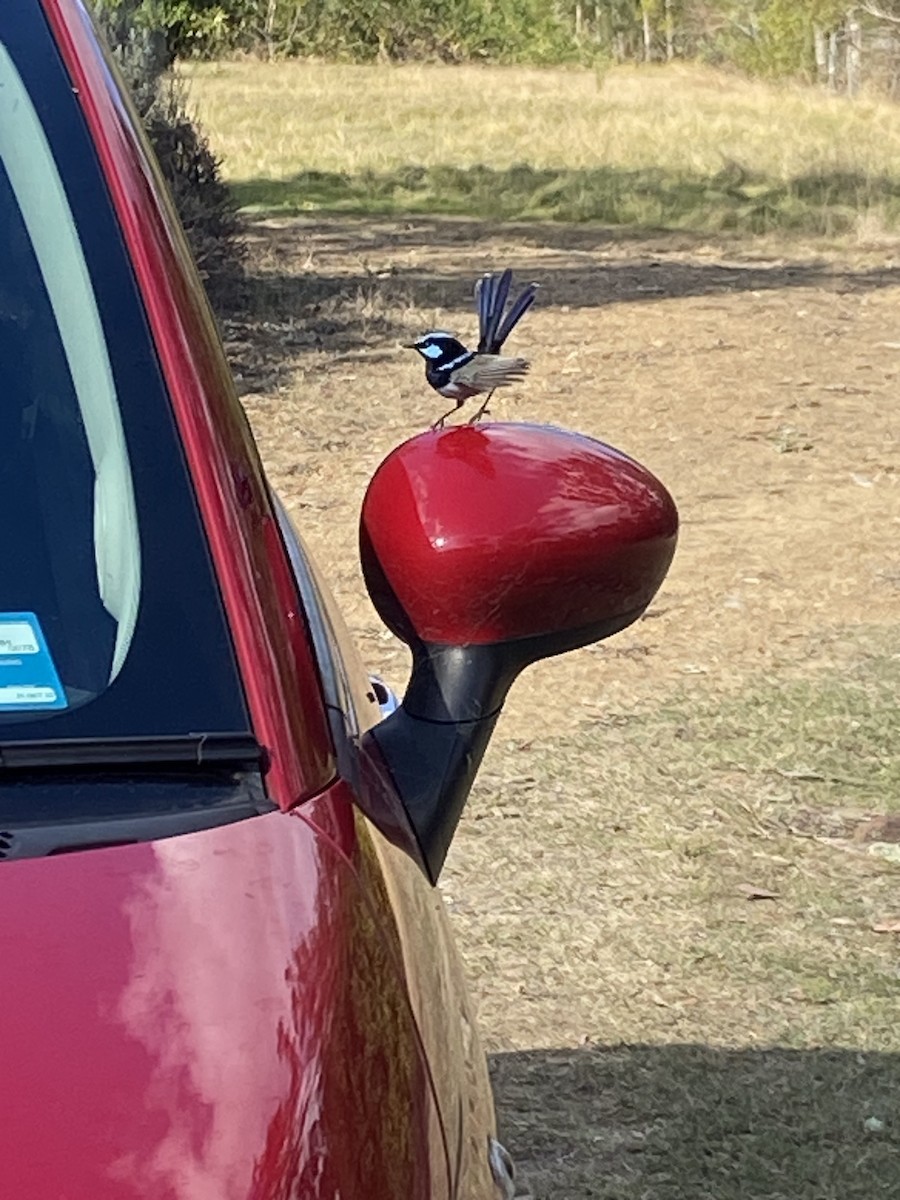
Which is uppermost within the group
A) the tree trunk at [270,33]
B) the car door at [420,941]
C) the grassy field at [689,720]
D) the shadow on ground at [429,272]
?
the car door at [420,941]

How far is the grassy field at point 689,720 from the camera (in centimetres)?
361

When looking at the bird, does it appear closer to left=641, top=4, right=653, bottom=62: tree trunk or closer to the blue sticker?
the blue sticker

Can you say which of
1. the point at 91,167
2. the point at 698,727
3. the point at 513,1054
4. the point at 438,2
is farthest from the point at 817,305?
the point at 438,2

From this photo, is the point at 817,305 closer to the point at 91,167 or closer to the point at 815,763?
the point at 815,763

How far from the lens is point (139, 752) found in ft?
4.60

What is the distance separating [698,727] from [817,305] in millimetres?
7705

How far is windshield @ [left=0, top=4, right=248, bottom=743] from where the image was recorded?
1.45 meters

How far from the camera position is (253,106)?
27.8 meters

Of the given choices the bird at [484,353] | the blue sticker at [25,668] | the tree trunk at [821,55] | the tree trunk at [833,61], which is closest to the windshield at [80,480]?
the blue sticker at [25,668]

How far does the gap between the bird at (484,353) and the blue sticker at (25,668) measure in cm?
63

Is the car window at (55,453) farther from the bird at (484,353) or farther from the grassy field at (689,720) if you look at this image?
the grassy field at (689,720)

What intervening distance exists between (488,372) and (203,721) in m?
0.90

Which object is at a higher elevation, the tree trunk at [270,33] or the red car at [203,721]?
the red car at [203,721]

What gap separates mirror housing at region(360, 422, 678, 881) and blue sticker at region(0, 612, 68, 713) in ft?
1.12
